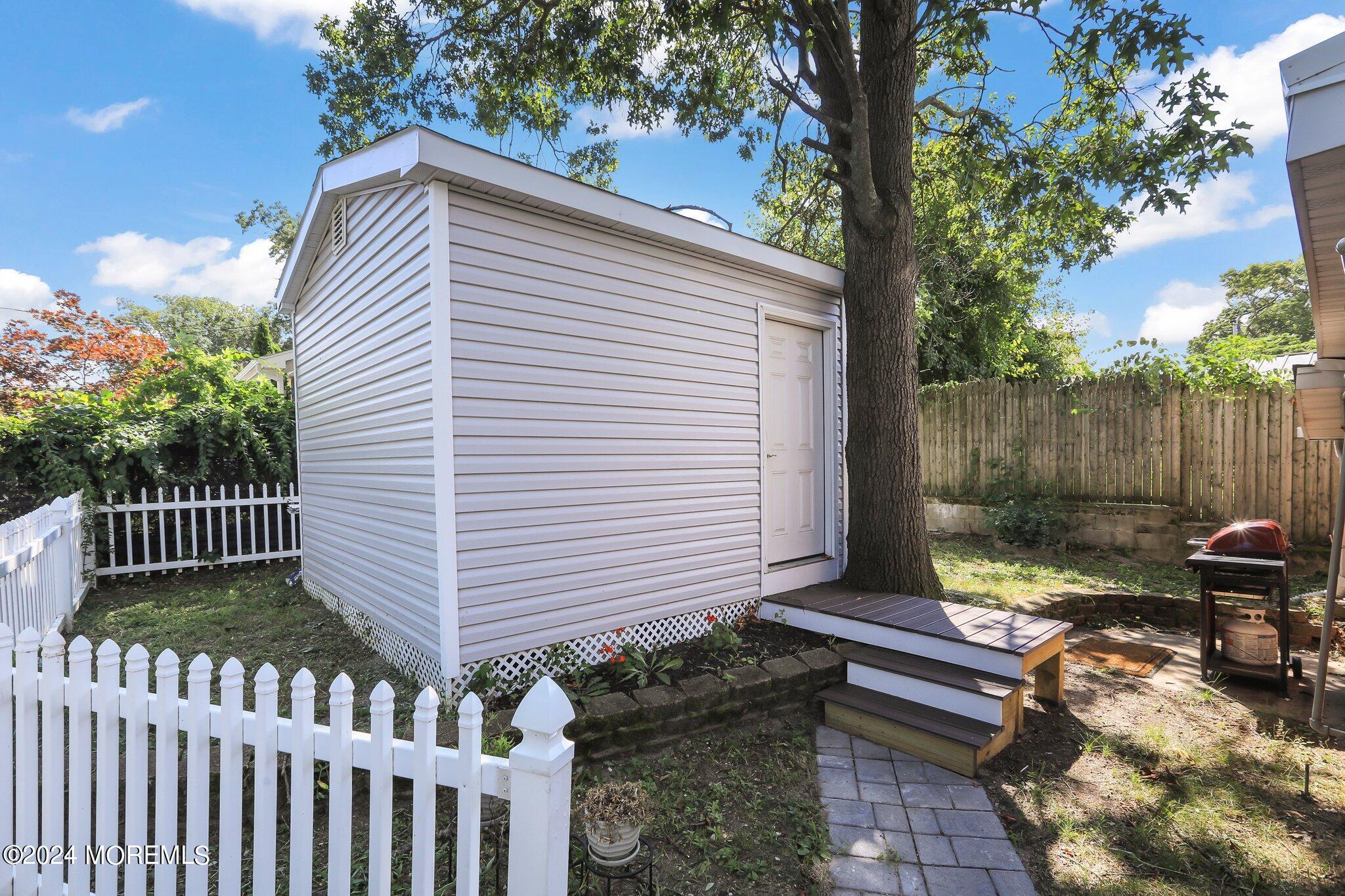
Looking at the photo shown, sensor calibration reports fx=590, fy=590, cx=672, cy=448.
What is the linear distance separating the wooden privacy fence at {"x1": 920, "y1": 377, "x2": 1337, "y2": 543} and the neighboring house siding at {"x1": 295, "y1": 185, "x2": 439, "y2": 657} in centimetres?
768

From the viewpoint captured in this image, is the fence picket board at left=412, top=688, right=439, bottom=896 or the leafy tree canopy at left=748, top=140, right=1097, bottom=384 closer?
the fence picket board at left=412, top=688, right=439, bottom=896

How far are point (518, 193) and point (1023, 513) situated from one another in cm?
729

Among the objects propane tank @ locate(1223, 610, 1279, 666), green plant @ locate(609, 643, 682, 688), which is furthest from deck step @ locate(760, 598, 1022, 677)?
propane tank @ locate(1223, 610, 1279, 666)

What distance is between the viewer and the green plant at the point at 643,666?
133 inches

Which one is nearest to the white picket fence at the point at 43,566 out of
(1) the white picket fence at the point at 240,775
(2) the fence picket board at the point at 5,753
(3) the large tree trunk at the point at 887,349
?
(2) the fence picket board at the point at 5,753

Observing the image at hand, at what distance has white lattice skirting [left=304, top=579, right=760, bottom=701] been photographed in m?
3.29

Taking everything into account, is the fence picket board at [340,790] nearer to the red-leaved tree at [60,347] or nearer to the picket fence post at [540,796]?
the picket fence post at [540,796]

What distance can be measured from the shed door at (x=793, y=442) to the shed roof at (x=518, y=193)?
21.4 inches

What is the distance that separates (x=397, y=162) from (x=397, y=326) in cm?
98

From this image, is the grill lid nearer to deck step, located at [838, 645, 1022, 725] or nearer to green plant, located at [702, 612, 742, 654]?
deck step, located at [838, 645, 1022, 725]

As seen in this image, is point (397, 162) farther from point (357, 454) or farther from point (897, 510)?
point (897, 510)

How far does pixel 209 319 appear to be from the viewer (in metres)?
33.7

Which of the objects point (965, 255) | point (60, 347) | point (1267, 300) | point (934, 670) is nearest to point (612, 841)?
point (934, 670)

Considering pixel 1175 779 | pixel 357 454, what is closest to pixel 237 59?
pixel 357 454
